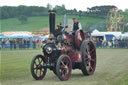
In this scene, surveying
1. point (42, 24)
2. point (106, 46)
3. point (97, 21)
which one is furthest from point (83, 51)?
point (97, 21)

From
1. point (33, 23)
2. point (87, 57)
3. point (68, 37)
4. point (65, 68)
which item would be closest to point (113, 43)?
point (87, 57)

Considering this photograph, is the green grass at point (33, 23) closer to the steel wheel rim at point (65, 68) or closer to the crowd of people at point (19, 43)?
the crowd of people at point (19, 43)

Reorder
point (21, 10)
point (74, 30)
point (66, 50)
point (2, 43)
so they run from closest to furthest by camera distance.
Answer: point (66, 50) → point (74, 30) → point (2, 43) → point (21, 10)

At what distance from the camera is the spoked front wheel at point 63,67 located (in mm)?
10227

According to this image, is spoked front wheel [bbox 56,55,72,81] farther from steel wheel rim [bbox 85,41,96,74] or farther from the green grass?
the green grass

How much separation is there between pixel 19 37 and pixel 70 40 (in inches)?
1341

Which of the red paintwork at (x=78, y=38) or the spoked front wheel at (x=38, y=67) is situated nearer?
the spoked front wheel at (x=38, y=67)

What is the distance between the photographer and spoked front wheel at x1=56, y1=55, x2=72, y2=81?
33.6ft

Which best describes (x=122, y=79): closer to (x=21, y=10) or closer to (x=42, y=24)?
(x=42, y=24)

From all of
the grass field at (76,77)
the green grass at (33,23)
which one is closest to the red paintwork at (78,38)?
the grass field at (76,77)

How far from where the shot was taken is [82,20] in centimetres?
9444

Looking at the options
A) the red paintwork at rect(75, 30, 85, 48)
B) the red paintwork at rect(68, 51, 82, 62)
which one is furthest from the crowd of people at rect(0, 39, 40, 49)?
the red paintwork at rect(68, 51, 82, 62)

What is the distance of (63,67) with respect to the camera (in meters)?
10.5

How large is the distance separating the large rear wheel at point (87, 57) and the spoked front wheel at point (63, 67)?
3.25 feet
